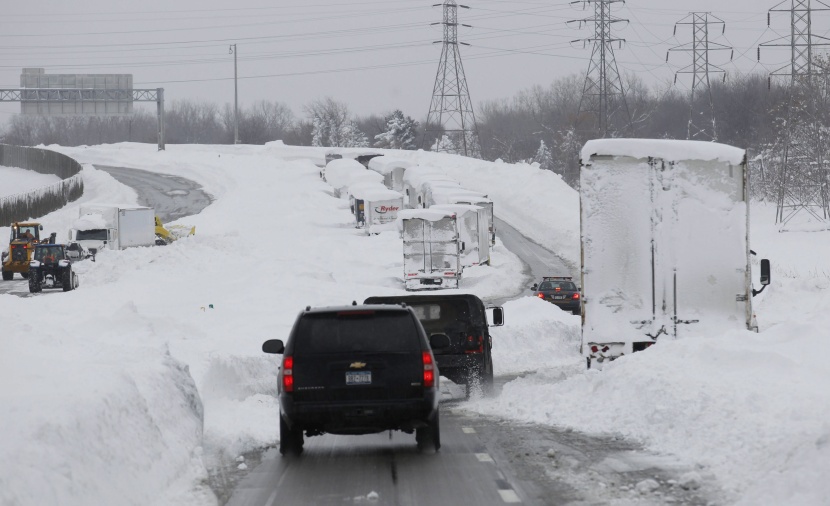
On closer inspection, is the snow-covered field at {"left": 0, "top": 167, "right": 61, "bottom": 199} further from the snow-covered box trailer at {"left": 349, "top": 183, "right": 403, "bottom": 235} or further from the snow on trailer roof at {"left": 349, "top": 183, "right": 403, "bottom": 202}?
the snow-covered box trailer at {"left": 349, "top": 183, "right": 403, "bottom": 235}

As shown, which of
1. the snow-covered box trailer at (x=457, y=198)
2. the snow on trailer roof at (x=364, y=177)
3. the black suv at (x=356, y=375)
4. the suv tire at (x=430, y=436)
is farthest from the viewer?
the snow on trailer roof at (x=364, y=177)

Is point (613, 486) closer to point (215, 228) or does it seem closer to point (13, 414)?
point (13, 414)

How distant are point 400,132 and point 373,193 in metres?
93.6

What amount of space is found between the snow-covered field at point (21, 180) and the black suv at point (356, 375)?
86448 millimetres

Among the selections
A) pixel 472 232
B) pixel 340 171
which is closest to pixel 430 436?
pixel 472 232

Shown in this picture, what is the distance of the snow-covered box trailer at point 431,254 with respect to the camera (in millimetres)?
47625

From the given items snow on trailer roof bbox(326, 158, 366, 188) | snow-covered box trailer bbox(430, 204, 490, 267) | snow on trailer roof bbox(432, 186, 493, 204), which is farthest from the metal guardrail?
snow-covered box trailer bbox(430, 204, 490, 267)

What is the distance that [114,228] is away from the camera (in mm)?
→ 58062

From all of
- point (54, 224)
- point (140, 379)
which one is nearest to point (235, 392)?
point (140, 379)

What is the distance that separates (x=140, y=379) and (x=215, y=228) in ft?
188

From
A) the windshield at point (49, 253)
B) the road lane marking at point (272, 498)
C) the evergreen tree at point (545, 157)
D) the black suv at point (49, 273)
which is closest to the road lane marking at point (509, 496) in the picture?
the road lane marking at point (272, 498)

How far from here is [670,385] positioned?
13.6 meters

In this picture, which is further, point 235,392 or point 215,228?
point 215,228

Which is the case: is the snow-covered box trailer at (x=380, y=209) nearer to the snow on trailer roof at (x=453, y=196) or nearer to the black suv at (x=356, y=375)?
the snow on trailer roof at (x=453, y=196)
